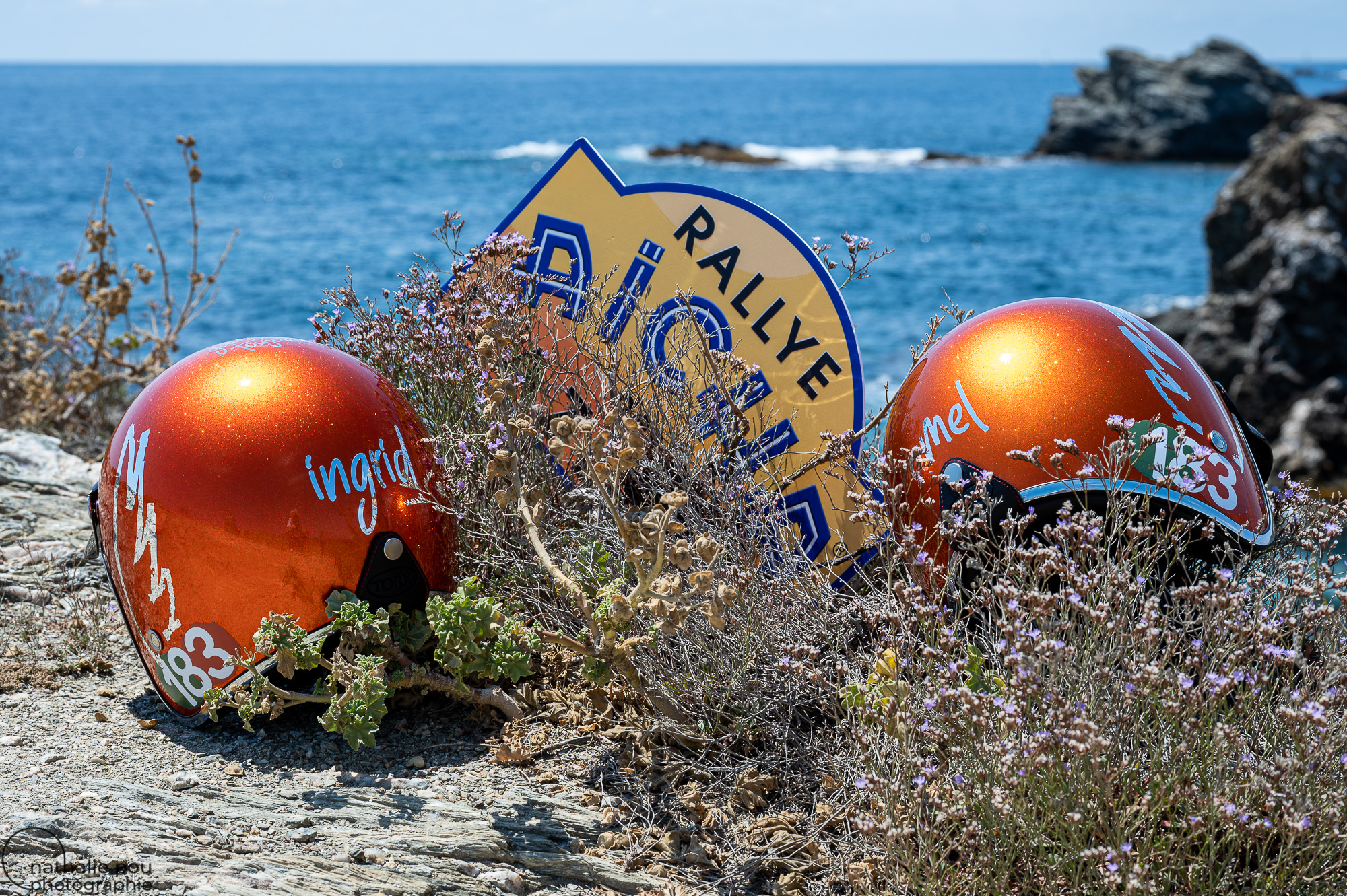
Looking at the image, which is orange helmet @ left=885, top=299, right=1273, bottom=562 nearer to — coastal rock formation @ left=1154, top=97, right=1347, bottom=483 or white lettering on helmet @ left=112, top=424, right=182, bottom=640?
white lettering on helmet @ left=112, top=424, right=182, bottom=640

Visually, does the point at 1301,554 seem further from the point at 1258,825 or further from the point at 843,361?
the point at 1258,825

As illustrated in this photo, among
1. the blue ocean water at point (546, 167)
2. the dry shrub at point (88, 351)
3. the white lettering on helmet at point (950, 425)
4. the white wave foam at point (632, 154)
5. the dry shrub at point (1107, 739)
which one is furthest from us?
the white wave foam at point (632, 154)

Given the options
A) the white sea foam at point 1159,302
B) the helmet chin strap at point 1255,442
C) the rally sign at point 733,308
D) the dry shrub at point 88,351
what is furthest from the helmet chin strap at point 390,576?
the white sea foam at point 1159,302

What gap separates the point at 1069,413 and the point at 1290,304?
14123 millimetres

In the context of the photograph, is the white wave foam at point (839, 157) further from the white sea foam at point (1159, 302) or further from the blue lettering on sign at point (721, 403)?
the blue lettering on sign at point (721, 403)

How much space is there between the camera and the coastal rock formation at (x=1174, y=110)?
220ft

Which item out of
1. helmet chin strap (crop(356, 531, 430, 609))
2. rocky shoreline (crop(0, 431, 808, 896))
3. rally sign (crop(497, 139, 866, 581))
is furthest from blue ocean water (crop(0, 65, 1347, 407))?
rocky shoreline (crop(0, 431, 808, 896))

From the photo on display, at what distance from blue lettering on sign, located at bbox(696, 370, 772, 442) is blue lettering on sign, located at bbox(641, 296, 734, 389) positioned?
8.5 inches

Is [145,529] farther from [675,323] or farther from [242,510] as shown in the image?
[675,323]

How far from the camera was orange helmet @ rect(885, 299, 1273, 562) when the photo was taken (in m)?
3.44

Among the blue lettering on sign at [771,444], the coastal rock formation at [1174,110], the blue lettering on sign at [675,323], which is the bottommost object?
the blue lettering on sign at [771,444]

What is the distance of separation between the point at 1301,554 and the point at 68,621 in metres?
5.11

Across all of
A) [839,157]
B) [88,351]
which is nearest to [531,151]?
[839,157]

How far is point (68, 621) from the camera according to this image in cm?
425
